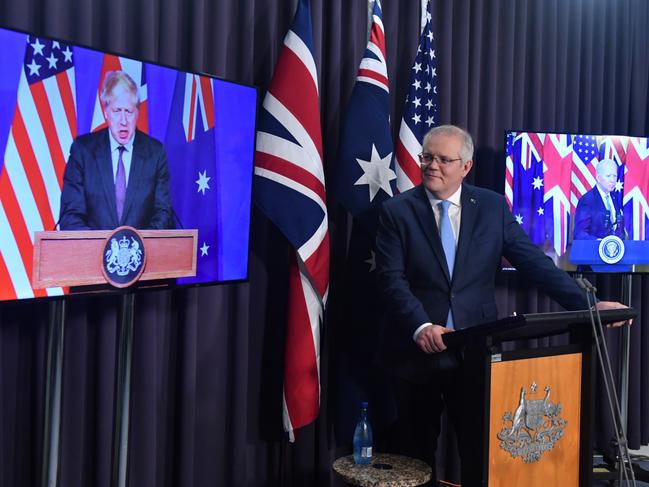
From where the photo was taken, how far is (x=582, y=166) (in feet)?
13.7

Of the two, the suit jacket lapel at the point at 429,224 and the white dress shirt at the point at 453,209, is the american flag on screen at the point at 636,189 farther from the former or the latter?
the suit jacket lapel at the point at 429,224

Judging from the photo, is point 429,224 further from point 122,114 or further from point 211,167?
point 122,114

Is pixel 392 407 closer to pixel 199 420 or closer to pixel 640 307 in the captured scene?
pixel 199 420

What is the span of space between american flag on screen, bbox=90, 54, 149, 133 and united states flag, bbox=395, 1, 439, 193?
1.55 meters

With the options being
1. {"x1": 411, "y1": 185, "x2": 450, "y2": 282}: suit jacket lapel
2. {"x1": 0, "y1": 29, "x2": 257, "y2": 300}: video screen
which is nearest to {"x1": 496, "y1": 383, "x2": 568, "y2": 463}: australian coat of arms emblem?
{"x1": 411, "y1": 185, "x2": 450, "y2": 282}: suit jacket lapel

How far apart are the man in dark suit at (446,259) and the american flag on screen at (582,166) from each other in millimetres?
1112

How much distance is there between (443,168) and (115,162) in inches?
51.1

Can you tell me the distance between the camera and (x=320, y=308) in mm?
3469

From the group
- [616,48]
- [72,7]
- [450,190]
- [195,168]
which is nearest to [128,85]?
[195,168]

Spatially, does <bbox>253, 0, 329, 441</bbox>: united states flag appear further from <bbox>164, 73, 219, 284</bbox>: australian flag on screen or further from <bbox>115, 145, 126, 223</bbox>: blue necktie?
<bbox>115, 145, 126, 223</bbox>: blue necktie

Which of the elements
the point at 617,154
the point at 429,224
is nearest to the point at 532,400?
the point at 429,224

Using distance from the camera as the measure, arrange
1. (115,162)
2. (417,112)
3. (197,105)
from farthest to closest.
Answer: (417,112)
(197,105)
(115,162)

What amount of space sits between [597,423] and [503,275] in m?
1.15

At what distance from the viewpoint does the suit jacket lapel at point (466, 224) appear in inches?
119
